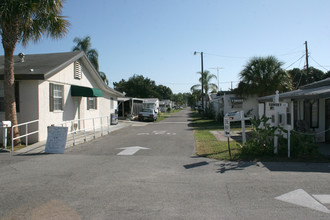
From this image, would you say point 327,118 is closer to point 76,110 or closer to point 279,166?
point 279,166

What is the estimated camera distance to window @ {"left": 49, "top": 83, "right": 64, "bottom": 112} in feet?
42.3

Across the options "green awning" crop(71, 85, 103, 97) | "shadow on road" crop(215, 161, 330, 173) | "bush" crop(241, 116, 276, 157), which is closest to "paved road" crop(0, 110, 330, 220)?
"shadow on road" crop(215, 161, 330, 173)

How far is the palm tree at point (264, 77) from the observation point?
74.9 feet

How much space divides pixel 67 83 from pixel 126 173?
31.0 feet

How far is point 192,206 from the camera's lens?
4.53 metres

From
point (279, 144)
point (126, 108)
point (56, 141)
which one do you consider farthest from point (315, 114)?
point (126, 108)

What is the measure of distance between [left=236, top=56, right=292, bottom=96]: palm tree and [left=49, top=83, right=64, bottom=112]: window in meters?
16.0

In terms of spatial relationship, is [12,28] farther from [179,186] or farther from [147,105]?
[147,105]

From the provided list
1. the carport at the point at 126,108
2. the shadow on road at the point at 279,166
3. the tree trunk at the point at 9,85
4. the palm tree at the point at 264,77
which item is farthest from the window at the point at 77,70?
the carport at the point at 126,108

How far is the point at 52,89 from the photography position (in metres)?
13.0

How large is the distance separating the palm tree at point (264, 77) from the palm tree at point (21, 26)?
17057mm

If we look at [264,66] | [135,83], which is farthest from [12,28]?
[135,83]

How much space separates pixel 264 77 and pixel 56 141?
1876 cm

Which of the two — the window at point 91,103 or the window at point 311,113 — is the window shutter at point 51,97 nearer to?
the window at point 91,103
